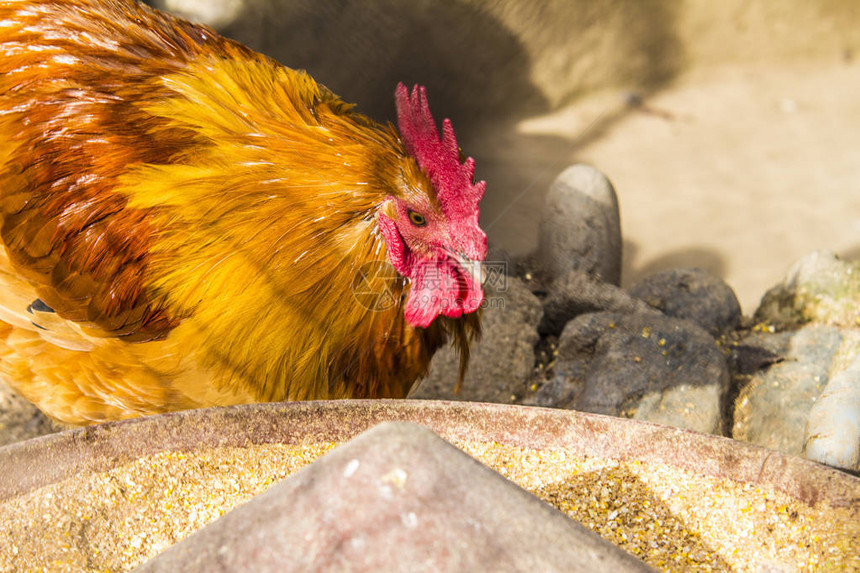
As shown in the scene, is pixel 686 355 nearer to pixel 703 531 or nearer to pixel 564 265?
pixel 564 265

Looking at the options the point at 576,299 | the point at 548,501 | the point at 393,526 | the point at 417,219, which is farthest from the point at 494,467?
the point at 576,299

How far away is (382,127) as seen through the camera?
1.51 metres

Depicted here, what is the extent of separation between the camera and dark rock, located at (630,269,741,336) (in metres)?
2.45

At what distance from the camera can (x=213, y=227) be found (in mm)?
1350

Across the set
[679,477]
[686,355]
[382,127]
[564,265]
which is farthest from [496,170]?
[679,477]

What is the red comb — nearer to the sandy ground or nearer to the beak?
the beak

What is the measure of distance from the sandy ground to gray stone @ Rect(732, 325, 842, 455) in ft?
A: 2.18

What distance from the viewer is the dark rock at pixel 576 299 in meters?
2.44

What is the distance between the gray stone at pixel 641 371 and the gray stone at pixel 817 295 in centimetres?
53

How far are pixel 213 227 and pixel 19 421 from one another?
3.70ft

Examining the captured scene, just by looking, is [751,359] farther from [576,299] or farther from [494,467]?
[494,467]

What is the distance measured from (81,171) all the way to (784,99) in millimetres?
3738

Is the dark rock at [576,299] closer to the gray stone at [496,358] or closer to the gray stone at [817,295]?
the gray stone at [496,358]

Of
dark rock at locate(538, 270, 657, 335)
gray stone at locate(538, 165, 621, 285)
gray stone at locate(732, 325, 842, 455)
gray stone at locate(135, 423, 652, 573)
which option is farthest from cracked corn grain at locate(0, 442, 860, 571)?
gray stone at locate(538, 165, 621, 285)
